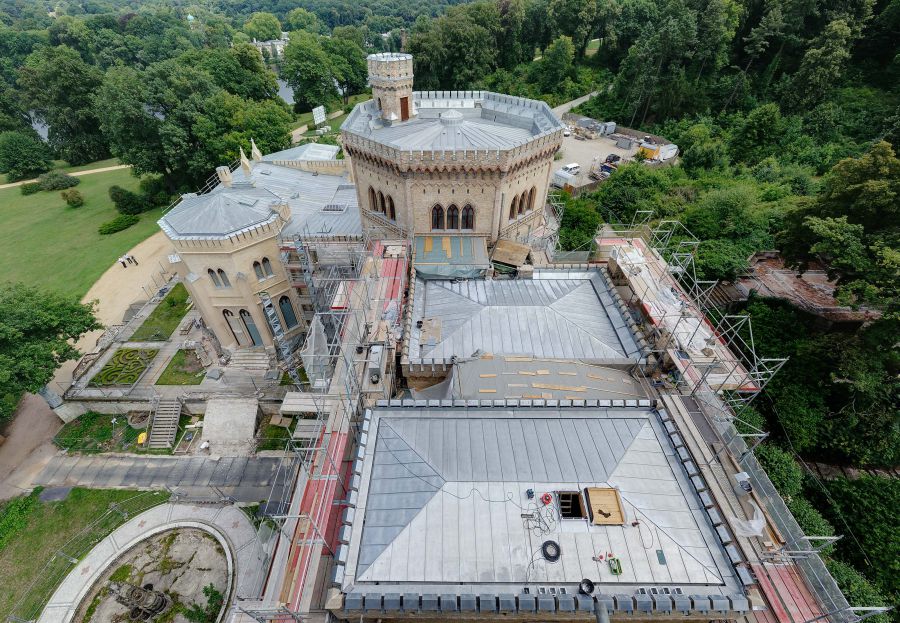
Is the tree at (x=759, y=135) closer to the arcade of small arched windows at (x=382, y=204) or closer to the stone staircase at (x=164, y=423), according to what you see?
the arcade of small arched windows at (x=382, y=204)

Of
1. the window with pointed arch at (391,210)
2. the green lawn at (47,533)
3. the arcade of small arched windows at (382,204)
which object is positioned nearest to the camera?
the green lawn at (47,533)

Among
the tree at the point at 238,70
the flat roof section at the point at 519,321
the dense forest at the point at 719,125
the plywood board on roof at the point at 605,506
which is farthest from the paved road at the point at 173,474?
the tree at the point at 238,70

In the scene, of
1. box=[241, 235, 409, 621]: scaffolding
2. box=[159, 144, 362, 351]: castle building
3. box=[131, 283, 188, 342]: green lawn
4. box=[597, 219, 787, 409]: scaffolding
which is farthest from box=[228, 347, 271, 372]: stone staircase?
box=[597, 219, 787, 409]: scaffolding

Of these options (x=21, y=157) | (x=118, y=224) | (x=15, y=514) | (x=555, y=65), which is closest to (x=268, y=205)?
(x=15, y=514)

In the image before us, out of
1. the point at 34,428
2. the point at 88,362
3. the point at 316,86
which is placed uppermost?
the point at 316,86

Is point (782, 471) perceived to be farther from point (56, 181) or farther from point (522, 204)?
point (56, 181)

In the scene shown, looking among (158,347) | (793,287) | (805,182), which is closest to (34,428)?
(158,347)

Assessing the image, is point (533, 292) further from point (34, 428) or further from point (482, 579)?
point (34, 428)
